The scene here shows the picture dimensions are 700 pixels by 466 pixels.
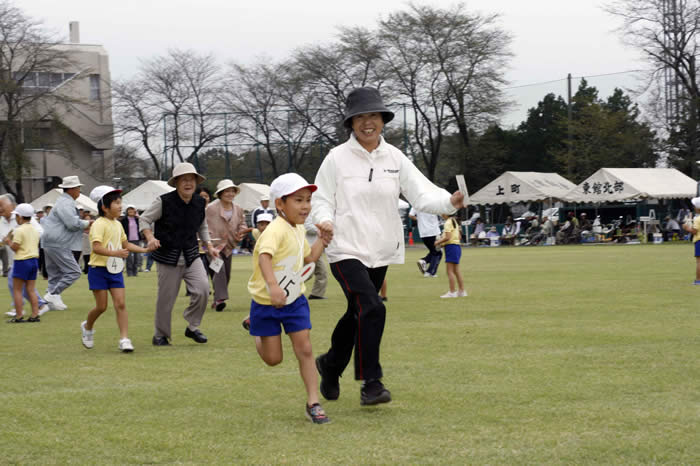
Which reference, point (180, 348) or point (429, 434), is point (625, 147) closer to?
point (180, 348)

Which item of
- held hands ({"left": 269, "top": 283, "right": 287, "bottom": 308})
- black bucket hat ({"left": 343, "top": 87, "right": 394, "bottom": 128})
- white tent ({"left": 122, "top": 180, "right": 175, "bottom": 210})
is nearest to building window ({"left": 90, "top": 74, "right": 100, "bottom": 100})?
white tent ({"left": 122, "top": 180, "right": 175, "bottom": 210})

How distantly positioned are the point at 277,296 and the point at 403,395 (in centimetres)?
139

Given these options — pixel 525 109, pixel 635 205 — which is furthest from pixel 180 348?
pixel 525 109

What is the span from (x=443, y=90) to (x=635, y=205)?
16088mm

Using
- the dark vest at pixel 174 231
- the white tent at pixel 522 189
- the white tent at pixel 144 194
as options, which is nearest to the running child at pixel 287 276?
the dark vest at pixel 174 231

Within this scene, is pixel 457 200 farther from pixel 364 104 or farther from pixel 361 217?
pixel 364 104

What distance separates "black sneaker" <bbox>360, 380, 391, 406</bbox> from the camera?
5867 mm

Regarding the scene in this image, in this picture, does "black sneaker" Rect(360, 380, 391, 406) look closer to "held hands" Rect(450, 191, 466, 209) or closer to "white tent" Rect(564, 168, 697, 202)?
"held hands" Rect(450, 191, 466, 209)

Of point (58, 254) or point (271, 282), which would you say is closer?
point (271, 282)

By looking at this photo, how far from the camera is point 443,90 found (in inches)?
2154

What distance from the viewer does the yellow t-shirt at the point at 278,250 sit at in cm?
573

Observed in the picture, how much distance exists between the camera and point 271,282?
5.58 metres

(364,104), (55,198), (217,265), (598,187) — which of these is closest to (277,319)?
(364,104)

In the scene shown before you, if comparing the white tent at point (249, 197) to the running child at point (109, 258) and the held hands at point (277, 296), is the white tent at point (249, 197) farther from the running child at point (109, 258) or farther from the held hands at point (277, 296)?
the held hands at point (277, 296)
